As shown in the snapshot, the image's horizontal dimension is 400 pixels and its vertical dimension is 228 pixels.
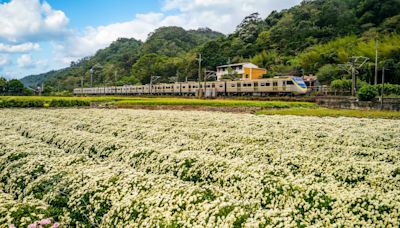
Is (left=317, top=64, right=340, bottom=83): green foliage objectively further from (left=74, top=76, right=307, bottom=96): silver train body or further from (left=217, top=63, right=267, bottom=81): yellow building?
(left=74, top=76, right=307, bottom=96): silver train body

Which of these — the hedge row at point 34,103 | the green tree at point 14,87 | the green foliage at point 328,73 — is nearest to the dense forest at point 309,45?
the green foliage at point 328,73

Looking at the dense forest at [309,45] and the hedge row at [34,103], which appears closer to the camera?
the hedge row at [34,103]

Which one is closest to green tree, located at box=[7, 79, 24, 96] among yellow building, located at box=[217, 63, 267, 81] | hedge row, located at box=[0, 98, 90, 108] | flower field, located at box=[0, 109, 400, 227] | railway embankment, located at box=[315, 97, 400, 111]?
hedge row, located at box=[0, 98, 90, 108]

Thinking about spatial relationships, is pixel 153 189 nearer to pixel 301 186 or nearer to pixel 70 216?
pixel 70 216

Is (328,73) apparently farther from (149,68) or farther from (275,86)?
(149,68)

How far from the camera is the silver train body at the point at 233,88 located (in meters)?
35.9

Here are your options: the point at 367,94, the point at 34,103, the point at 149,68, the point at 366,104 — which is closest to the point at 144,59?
the point at 149,68

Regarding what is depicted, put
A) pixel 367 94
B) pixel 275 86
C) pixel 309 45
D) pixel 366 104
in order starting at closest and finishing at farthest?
1. pixel 366 104
2. pixel 367 94
3. pixel 275 86
4. pixel 309 45

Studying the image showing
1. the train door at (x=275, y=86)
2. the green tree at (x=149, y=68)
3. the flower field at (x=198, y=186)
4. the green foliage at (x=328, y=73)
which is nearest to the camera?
the flower field at (x=198, y=186)

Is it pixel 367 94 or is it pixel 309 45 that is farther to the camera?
pixel 309 45

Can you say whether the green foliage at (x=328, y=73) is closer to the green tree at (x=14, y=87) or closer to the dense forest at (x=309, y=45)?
the dense forest at (x=309, y=45)

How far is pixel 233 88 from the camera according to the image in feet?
146

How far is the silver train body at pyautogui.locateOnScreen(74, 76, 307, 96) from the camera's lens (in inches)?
1412

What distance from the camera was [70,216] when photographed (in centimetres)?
489
